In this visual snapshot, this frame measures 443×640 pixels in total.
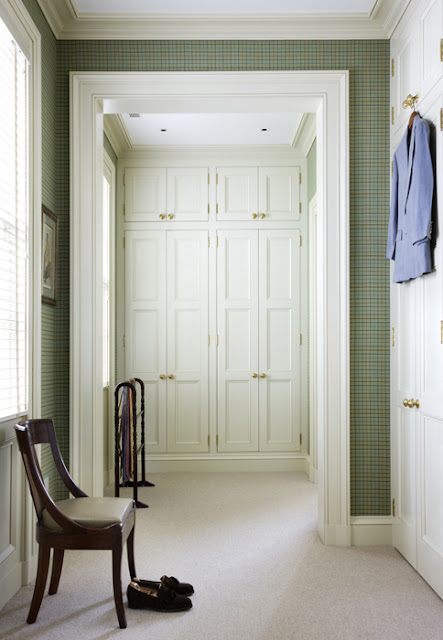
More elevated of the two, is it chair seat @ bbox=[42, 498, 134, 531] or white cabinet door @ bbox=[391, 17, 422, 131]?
white cabinet door @ bbox=[391, 17, 422, 131]

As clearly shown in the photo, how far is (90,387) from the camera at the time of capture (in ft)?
10.9

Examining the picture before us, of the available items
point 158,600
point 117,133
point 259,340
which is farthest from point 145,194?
point 158,600

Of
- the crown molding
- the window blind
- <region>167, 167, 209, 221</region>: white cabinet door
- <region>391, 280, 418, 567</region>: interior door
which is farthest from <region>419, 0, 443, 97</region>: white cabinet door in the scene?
<region>167, 167, 209, 221</region>: white cabinet door

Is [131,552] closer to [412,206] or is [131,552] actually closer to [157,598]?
[157,598]

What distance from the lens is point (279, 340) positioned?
5254 mm

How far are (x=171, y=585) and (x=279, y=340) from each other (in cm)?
293

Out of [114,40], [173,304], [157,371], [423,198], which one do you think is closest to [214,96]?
[114,40]

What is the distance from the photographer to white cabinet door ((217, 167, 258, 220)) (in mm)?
5250

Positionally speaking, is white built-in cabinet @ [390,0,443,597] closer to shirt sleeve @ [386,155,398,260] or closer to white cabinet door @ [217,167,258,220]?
shirt sleeve @ [386,155,398,260]

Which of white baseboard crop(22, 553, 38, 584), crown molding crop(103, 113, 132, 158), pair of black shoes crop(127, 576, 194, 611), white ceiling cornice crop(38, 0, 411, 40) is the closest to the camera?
pair of black shoes crop(127, 576, 194, 611)

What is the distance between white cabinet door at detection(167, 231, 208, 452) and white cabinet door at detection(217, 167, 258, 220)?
0.29 meters

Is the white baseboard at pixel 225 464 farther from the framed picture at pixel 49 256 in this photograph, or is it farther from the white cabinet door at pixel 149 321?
the framed picture at pixel 49 256

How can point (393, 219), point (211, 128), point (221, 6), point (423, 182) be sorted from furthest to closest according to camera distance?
point (211, 128), point (221, 6), point (393, 219), point (423, 182)

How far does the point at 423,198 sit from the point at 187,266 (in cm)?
283
